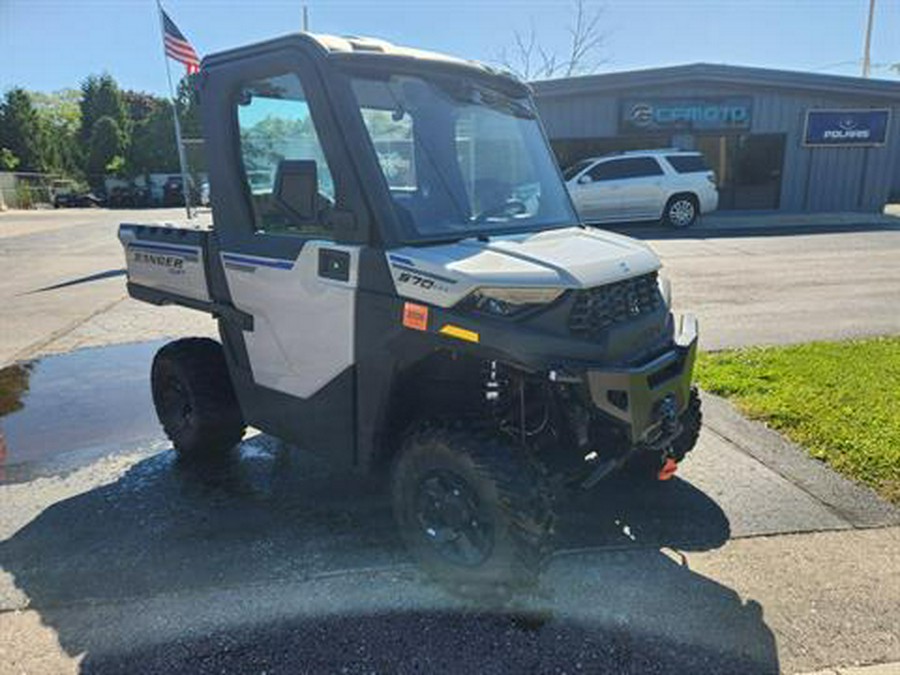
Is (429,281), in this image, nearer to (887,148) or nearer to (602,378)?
(602,378)

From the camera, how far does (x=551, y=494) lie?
2803 mm

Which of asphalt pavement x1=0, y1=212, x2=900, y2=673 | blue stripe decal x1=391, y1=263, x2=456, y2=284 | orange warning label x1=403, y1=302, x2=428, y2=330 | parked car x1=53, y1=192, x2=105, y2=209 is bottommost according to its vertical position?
asphalt pavement x1=0, y1=212, x2=900, y2=673

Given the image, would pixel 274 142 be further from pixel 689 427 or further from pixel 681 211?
pixel 681 211

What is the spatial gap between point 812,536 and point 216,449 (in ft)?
12.0

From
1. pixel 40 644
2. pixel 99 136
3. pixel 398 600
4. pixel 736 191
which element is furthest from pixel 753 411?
pixel 99 136

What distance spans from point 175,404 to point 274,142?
216 centimetres

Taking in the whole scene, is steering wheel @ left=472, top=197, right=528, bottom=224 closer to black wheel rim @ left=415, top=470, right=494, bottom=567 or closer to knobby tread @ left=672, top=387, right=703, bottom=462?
black wheel rim @ left=415, top=470, right=494, bottom=567

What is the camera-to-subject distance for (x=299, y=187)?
2922mm

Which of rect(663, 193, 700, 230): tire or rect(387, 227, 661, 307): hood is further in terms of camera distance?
rect(663, 193, 700, 230): tire

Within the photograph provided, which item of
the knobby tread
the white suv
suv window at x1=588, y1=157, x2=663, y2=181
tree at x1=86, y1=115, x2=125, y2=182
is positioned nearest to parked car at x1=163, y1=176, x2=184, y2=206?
tree at x1=86, y1=115, x2=125, y2=182

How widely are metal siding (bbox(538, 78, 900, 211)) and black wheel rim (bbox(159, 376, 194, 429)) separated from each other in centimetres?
1935

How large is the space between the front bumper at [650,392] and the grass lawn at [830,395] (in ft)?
5.86

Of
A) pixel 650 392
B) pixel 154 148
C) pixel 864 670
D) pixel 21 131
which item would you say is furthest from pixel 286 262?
pixel 21 131

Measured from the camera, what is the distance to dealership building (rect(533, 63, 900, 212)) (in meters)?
21.7
